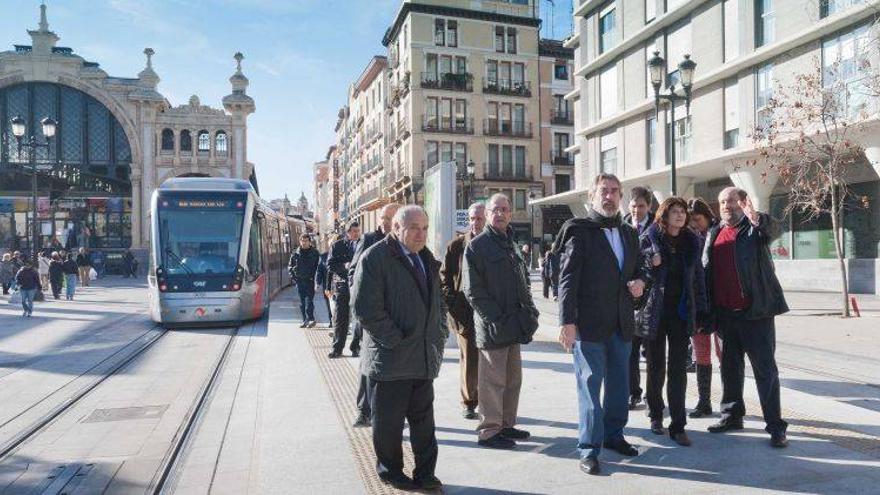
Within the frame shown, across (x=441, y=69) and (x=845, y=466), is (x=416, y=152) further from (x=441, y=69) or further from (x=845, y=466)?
(x=845, y=466)

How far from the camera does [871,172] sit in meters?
18.7

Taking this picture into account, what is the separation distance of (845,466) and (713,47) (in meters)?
22.1

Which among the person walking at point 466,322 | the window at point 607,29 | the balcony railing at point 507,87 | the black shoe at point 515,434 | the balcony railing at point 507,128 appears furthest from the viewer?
the balcony railing at point 507,87

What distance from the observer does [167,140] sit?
4800 cm

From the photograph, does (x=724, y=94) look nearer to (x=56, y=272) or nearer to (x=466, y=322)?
(x=466, y=322)

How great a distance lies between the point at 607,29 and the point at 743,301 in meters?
27.6

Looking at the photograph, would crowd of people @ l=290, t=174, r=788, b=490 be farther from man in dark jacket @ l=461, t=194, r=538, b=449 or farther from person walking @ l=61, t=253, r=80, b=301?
person walking @ l=61, t=253, r=80, b=301

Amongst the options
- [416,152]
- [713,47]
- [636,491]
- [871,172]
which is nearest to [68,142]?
[416,152]

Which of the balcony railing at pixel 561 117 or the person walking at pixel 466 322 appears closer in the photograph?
the person walking at pixel 466 322

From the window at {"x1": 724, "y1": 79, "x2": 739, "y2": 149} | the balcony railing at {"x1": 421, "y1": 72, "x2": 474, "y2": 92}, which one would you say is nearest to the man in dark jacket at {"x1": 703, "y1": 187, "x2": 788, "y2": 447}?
the window at {"x1": 724, "y1": 79, "x2": 739, "y2": 149}

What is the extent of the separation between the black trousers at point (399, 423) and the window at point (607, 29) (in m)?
27.9

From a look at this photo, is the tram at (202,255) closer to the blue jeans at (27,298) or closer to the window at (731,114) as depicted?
the blue jeans at (27,298)

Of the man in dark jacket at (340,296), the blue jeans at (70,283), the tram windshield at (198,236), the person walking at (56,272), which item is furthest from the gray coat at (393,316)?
the person walking at (56,272)

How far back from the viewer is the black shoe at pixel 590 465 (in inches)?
158
